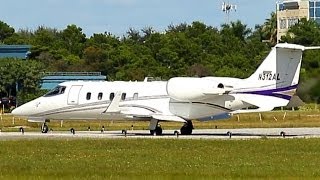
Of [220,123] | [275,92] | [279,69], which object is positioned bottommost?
[220,123]

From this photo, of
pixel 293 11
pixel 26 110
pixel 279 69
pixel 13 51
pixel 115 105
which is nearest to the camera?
pixel 279 69

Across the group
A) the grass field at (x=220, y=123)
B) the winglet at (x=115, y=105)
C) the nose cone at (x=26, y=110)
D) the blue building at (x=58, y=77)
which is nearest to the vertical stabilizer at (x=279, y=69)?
the winglet at (x=115, y=105)

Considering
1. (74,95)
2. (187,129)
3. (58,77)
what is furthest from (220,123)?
(58,77)

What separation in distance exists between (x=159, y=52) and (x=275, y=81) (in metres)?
86.6

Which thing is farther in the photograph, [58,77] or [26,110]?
[58,77]

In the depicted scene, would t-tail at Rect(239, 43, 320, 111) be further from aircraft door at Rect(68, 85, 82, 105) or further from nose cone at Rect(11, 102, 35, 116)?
nose cone at Rect(11, 102, 35, 116)

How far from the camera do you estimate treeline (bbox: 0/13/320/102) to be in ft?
405

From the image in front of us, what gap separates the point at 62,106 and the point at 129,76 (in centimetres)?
6414

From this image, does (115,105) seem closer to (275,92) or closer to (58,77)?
(275,92)

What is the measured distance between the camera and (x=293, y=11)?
149m

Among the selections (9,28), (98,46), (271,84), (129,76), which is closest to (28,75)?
(129,76)

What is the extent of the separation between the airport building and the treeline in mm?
3994

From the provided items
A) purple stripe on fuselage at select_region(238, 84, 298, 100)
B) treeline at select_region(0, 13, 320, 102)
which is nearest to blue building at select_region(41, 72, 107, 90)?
treeline at select_region(0, 13, 320, 102)

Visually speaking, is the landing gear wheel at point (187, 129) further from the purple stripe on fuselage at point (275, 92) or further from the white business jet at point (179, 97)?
the purple stripe on fuselage at point (275, 92)
